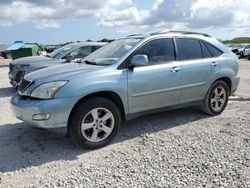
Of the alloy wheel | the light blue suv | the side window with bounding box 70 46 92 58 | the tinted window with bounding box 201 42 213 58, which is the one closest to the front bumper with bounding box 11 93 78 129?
the light blue suv

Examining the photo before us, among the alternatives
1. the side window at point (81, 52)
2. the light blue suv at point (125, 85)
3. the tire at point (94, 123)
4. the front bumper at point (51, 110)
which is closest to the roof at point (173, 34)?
the light blue suv at point (125, 85)

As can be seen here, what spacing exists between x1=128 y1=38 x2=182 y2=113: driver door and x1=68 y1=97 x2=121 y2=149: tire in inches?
15.7

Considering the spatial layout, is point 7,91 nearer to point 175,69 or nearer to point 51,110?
point 51,110

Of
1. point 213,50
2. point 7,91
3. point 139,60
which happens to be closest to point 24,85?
point 139,60

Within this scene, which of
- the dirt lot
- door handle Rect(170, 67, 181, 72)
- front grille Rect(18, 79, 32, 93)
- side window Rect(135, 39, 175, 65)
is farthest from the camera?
door handle Rect(170, 67, 181, 72)

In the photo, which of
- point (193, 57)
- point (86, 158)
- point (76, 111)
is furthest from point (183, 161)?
point (193, 57)

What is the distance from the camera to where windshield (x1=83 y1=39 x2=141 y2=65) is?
16.5 ft

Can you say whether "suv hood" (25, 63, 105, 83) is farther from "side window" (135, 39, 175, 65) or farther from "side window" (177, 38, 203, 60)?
"side window" (177, 38, 203, 60)

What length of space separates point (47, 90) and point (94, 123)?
0.83 m

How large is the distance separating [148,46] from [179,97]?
1085 millimetres

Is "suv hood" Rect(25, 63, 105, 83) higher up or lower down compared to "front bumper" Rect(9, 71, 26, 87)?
higher up

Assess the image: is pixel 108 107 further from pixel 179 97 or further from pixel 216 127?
pixel 216 127

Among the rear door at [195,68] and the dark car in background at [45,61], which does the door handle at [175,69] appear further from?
the dark car in background at [45,61]

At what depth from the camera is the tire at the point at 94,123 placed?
4.35 metres
